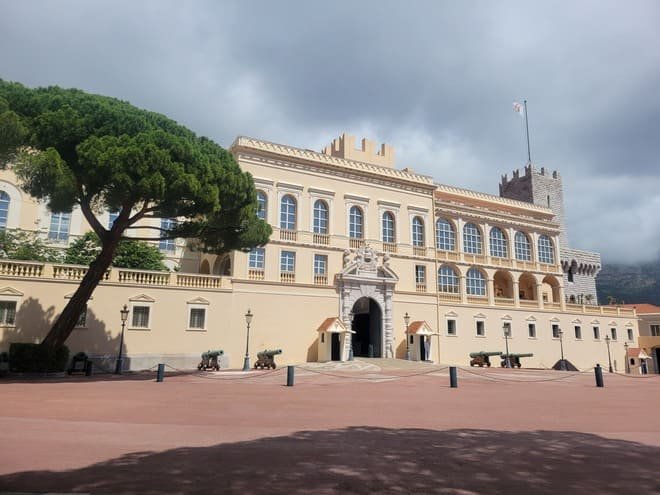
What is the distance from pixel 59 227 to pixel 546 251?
4056cm

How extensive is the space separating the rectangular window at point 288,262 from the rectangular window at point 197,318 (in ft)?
19.8

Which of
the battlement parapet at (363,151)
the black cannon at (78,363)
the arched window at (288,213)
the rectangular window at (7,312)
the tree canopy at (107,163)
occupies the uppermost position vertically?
the battlement parapet at (363,151)

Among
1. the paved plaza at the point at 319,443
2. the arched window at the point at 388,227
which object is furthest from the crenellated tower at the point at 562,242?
the paved plaza at the point at 319,443

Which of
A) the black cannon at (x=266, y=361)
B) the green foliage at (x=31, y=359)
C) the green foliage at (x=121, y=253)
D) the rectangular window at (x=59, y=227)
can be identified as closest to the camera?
the green foliage at (x=31, y=359)

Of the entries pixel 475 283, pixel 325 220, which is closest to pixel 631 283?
pixel 475 283

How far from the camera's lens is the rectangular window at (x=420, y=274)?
36.4 m

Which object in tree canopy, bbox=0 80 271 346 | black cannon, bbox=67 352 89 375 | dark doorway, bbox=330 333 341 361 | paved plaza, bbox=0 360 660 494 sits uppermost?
tree canopy, bbox=0 80 271 346

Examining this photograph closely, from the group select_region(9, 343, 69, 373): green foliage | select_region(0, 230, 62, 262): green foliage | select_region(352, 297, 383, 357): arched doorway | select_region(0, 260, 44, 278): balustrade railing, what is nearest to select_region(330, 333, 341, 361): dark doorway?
select_region(352, 297, 383, 357): arched doorway

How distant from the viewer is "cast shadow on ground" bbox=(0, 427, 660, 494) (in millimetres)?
5039

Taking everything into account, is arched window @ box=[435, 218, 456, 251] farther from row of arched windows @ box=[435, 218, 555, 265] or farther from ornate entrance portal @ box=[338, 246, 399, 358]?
ornate entrance portal @ box=[338, 246, 399, 358]

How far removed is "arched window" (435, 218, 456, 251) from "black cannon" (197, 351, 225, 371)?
20358 mm

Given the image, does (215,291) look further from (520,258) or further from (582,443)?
(520,258)

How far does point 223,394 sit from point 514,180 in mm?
52925

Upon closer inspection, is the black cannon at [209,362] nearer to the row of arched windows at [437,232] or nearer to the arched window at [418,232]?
the row of arched windows at [437,232]
